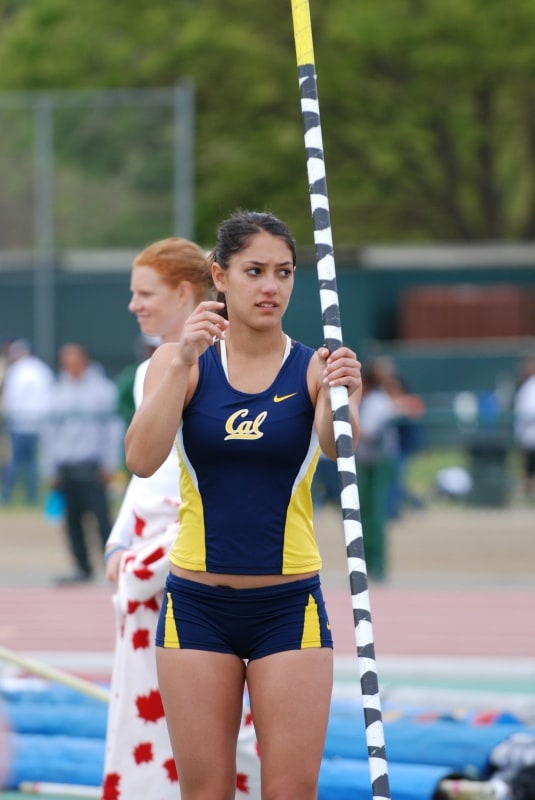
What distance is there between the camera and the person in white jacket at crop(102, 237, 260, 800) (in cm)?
501

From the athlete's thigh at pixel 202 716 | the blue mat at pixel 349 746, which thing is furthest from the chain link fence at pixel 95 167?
the athlete's thigh at pixel 202 716

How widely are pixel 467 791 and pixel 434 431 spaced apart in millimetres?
8498

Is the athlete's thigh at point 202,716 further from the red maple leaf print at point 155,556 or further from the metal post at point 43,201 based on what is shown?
the metal post at point 43,201

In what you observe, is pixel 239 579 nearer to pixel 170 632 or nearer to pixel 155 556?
pixel 170 632

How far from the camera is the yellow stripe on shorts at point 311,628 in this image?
404cm

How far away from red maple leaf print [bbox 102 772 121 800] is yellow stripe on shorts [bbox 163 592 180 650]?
1140 mm

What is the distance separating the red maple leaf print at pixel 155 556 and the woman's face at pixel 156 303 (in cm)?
72

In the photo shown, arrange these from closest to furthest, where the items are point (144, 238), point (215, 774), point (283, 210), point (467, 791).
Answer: point (215, 774), point (467, 791), point (144, 238), point (283, 210)

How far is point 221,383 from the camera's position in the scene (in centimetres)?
411

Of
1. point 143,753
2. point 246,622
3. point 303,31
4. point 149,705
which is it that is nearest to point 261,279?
point 303,31

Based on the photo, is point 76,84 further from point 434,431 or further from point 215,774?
point 215,774

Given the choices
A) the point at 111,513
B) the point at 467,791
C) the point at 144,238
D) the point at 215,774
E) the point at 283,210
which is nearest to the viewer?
the point at 215,774

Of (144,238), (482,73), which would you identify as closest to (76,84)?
(482,73)

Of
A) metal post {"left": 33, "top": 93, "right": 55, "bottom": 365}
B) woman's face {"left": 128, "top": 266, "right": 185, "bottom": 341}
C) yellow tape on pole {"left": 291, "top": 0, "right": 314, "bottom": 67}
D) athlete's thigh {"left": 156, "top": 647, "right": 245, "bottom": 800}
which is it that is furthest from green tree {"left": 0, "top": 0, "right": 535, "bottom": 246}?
athlete's thigh {"left": 156, "top": 647, "right": 245, "bottom": 800}
